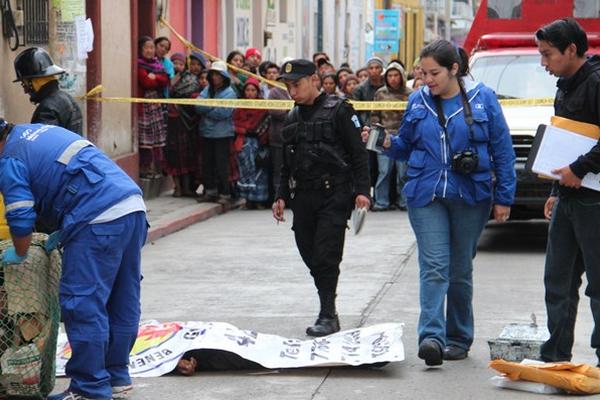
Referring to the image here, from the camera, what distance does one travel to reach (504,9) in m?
16.7

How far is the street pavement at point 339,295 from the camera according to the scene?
7.76 metres

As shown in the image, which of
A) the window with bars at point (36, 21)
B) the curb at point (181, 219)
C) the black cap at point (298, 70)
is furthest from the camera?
the curb at point (181, 219)

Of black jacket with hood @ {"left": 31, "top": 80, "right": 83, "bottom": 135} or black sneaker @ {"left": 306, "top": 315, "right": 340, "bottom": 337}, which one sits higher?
black jacket with hood @ {"left": 31, "top": 80, "right": 83, "bottom": 135}

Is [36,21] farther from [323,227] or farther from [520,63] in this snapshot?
[323,227]

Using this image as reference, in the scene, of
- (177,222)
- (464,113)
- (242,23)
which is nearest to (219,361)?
(464,113)

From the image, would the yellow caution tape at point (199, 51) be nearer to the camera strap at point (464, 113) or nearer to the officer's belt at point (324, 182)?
the officer's belt at point (324, 182)

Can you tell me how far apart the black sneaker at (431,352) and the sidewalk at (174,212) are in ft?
24.5

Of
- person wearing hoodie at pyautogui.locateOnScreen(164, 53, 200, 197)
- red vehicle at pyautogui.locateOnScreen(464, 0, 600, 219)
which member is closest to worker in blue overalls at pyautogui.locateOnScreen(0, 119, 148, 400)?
red vehicle at pyautogui.locateOnScreen(464, 0, 600, 219)

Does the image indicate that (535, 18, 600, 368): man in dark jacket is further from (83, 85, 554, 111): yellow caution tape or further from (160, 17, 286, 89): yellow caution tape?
(160, 17, 286, 89): yellow caution tape

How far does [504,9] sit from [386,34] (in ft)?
66.7

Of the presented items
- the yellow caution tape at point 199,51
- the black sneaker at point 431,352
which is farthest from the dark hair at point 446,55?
the yellow caution tape at point 199,51

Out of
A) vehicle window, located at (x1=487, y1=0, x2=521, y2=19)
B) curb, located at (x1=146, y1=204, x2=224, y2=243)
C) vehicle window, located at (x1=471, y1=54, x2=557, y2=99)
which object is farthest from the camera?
vehicle window, located at (x1=487, y1=0, x2=521, y2=19)

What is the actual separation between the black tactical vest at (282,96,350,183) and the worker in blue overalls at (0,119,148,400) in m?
2.31

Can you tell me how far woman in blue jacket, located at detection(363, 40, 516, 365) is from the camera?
→ 26.7 ft
